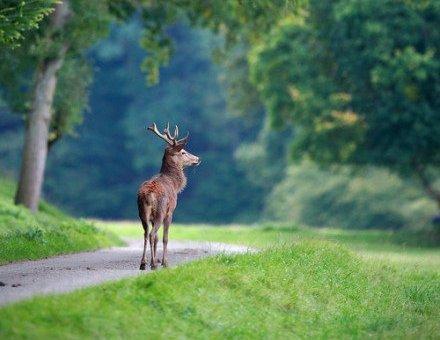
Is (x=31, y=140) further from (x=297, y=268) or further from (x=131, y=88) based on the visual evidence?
(x=131, y=88)

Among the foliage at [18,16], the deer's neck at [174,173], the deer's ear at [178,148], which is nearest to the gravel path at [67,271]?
the deer's neck at [174,173]

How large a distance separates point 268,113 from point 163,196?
28.1 m

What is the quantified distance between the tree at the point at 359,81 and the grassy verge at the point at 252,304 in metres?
15.6

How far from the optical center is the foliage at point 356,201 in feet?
191

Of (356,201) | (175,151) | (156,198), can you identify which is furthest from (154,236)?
(356,201)

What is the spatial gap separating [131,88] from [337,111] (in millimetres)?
38869

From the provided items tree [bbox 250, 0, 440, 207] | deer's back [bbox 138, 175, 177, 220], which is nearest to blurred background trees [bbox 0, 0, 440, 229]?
tree [bbox 250, 0, 440, 207]

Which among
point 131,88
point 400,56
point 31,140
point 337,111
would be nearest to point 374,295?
point 31,140

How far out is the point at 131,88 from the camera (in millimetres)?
78125

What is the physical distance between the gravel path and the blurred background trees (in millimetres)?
2856

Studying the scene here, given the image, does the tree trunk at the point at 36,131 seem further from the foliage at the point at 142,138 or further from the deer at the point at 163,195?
the foliage at the point at 142,138

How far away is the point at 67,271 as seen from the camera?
17.4m

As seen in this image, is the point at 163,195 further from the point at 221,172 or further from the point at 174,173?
the point at 221,172

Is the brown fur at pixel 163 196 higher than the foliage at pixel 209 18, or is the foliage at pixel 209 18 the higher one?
the foliage at pixel 209 18
